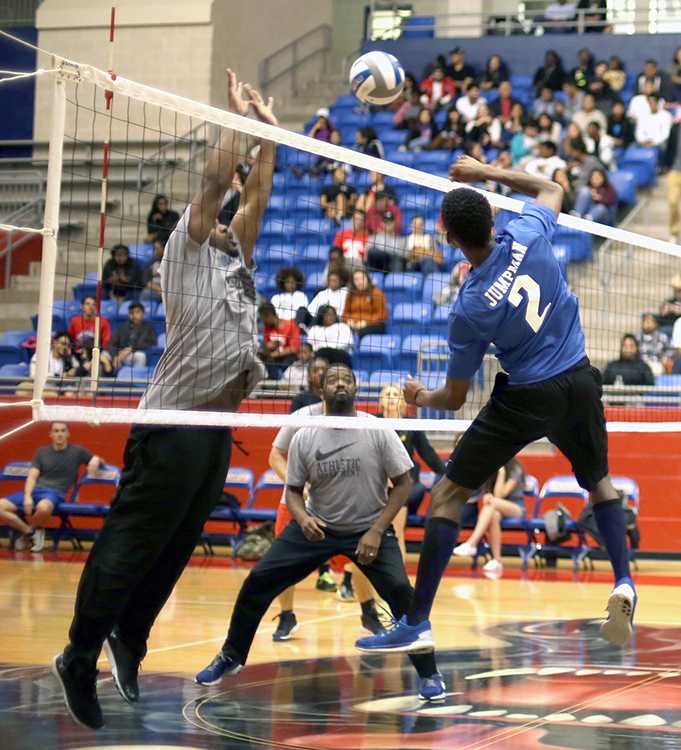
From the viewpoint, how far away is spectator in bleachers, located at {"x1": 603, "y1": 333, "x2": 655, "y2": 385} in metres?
13.9

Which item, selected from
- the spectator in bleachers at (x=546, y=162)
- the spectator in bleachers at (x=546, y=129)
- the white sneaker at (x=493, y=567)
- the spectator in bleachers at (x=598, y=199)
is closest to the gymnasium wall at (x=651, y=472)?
the white sneaker at (x=493, y=567)

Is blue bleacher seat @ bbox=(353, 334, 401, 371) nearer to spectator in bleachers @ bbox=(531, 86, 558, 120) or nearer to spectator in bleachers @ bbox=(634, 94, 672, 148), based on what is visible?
spectator in bleachers @ bbox=(531, 86, 558, 120)

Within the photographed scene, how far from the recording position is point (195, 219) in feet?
17.7

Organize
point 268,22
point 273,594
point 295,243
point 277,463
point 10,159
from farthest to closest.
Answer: point 268,22 → point 10,159 → point 295,243 → point 277,463 → point 273,594

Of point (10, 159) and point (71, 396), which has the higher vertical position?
point (10, 159)

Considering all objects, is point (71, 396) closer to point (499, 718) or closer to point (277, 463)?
point (277, 463)

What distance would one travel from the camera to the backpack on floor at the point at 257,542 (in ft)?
44.6

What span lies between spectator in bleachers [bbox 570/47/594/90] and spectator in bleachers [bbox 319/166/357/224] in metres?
4.96

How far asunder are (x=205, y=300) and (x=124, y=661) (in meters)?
1.64

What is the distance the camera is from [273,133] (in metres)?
6.27

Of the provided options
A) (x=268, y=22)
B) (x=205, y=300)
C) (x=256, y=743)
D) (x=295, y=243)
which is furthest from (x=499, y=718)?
(x=268, y=22)

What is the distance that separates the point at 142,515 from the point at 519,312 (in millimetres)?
1799

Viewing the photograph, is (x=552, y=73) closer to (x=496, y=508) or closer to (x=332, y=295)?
(x=332, y=295)

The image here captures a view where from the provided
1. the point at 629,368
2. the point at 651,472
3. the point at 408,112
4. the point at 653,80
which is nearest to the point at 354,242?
the point at 629,368
